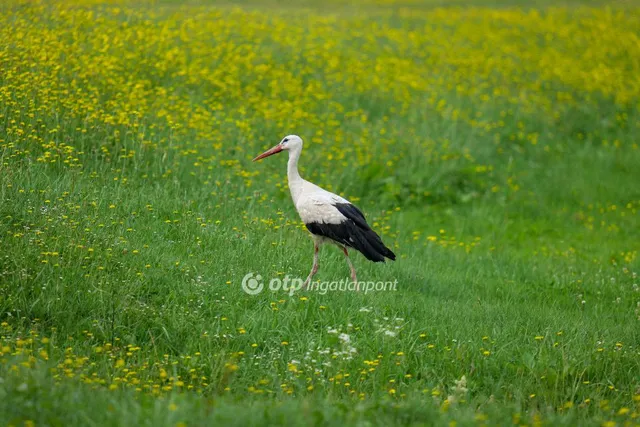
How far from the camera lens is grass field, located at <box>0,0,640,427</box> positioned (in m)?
5.73

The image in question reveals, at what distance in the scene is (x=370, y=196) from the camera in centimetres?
1143

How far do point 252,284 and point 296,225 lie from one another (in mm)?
1784

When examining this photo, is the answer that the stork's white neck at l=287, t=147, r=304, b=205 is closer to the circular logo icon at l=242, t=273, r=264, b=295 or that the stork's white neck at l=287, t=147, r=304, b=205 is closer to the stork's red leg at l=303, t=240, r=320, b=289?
the stork's red leg at l=303, t=240, r=320, b=289

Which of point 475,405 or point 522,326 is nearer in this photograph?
point 475,405

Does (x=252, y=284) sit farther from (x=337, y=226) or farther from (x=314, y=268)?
(x=337, y=226)

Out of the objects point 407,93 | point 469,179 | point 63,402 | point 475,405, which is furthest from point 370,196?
point 63,402

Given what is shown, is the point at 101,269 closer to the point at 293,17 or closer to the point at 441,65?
the point at 441,65

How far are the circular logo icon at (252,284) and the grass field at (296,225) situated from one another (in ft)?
0.29

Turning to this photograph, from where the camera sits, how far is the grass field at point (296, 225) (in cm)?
573

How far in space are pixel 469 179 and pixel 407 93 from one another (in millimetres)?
3058

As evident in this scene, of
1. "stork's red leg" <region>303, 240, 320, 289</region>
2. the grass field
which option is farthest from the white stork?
the grass field

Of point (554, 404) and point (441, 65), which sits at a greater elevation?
point (441, 65)

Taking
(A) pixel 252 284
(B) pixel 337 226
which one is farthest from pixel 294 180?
(A) pixel 252 284

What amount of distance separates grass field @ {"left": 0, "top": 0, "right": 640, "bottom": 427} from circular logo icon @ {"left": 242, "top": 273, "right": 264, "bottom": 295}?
0.09 m
